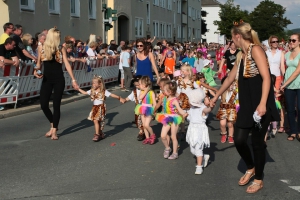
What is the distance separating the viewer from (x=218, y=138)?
9.06 m

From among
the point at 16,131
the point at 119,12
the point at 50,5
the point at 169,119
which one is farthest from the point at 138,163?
the point at 119,12

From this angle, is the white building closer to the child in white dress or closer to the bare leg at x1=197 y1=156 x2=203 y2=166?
the child in white dress

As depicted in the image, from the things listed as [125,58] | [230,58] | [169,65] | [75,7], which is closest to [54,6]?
[75,7]

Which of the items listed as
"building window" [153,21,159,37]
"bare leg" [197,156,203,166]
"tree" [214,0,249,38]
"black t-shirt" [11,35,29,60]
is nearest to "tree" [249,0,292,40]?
"tree" [214,0,249,38]

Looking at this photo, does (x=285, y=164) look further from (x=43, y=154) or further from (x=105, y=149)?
(x=43, y=154)

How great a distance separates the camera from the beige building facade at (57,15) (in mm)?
20344

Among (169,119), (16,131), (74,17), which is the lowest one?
(16,131)

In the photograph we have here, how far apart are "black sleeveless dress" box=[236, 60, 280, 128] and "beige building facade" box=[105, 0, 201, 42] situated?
30.3 m

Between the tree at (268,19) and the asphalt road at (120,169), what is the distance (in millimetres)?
114265

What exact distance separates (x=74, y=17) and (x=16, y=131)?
717 inches

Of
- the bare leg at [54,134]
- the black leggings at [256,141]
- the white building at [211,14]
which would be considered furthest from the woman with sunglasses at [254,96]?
the white building at [211,14]

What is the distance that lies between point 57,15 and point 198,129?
19.6 m

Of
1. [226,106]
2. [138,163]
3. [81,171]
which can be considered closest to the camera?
[81,171]

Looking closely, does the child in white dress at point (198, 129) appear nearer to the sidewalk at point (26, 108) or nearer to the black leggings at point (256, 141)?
Result: the black leggings at point (256, 141)
